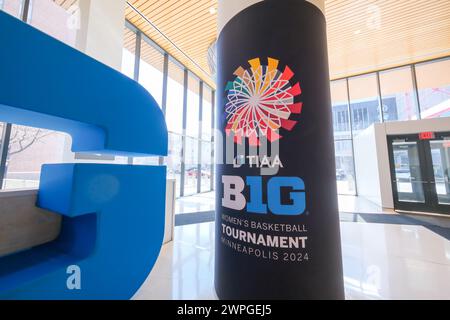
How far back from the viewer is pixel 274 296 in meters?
1.26

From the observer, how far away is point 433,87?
631 cm

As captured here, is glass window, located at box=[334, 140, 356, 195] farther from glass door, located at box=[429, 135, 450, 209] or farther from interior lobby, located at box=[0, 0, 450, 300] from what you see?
glass door, located at box=[429, 135, 450, 209]

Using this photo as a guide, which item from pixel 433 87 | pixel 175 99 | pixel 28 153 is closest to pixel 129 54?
pixel 175 99

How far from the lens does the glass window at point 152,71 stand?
5.19 metres

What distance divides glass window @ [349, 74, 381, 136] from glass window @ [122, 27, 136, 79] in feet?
25.5

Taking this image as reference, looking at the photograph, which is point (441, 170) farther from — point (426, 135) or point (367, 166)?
point (367, 166)

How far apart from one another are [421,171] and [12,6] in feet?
30.7

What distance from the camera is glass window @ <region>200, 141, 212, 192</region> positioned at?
801cm

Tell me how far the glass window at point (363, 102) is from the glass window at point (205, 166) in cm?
594

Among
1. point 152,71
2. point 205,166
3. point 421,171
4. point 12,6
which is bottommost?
point 421,171
